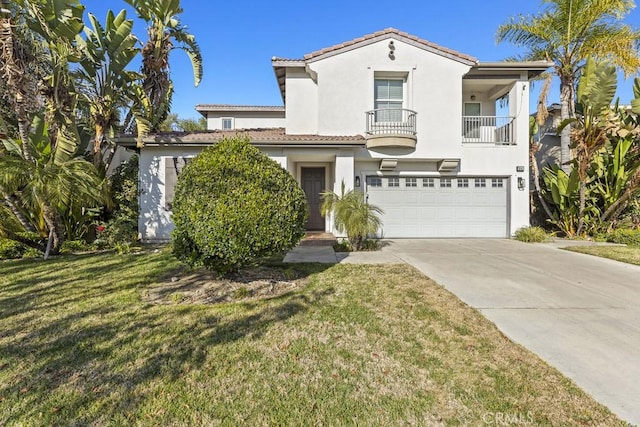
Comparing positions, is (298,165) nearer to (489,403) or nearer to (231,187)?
(231,187)

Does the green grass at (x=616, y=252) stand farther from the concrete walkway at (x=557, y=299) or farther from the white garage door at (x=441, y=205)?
the white garage door at (x=441, y=205)

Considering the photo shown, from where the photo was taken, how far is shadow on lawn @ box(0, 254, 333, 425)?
2.63 m

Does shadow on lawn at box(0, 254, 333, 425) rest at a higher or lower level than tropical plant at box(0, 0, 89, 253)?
lower

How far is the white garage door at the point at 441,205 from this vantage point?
41.3 feet

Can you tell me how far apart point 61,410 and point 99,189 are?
24.8 feet

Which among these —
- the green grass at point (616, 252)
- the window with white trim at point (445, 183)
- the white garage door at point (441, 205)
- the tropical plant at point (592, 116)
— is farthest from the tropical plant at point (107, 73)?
the tropical plant at point (592, 116)

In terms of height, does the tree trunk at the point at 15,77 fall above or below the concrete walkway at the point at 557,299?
above

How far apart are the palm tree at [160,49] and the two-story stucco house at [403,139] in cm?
230

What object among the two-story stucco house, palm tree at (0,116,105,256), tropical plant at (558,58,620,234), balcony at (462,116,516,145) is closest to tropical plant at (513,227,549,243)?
the two-story stucco house

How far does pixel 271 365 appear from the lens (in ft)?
10.4

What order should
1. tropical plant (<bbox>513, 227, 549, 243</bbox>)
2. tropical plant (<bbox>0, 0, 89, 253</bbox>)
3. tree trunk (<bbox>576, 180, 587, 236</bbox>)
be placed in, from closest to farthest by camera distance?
tropical plant (<bbox>0, 0, 89, 253</bbox>) < tree trunk (<bbox>576, 180, 587, 236</bbox>) < tropical plant (<bbox>513, 227, 549, 243</bbox>)

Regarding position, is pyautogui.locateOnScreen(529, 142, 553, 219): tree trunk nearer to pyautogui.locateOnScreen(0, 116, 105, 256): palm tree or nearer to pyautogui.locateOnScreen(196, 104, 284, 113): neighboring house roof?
pyautogui.locateOnScreen(196, 104, 284, 113): neighboring house roof

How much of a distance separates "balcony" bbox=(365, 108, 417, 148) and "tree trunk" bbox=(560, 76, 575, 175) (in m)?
6.28

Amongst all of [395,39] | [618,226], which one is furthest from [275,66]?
[618,226]
